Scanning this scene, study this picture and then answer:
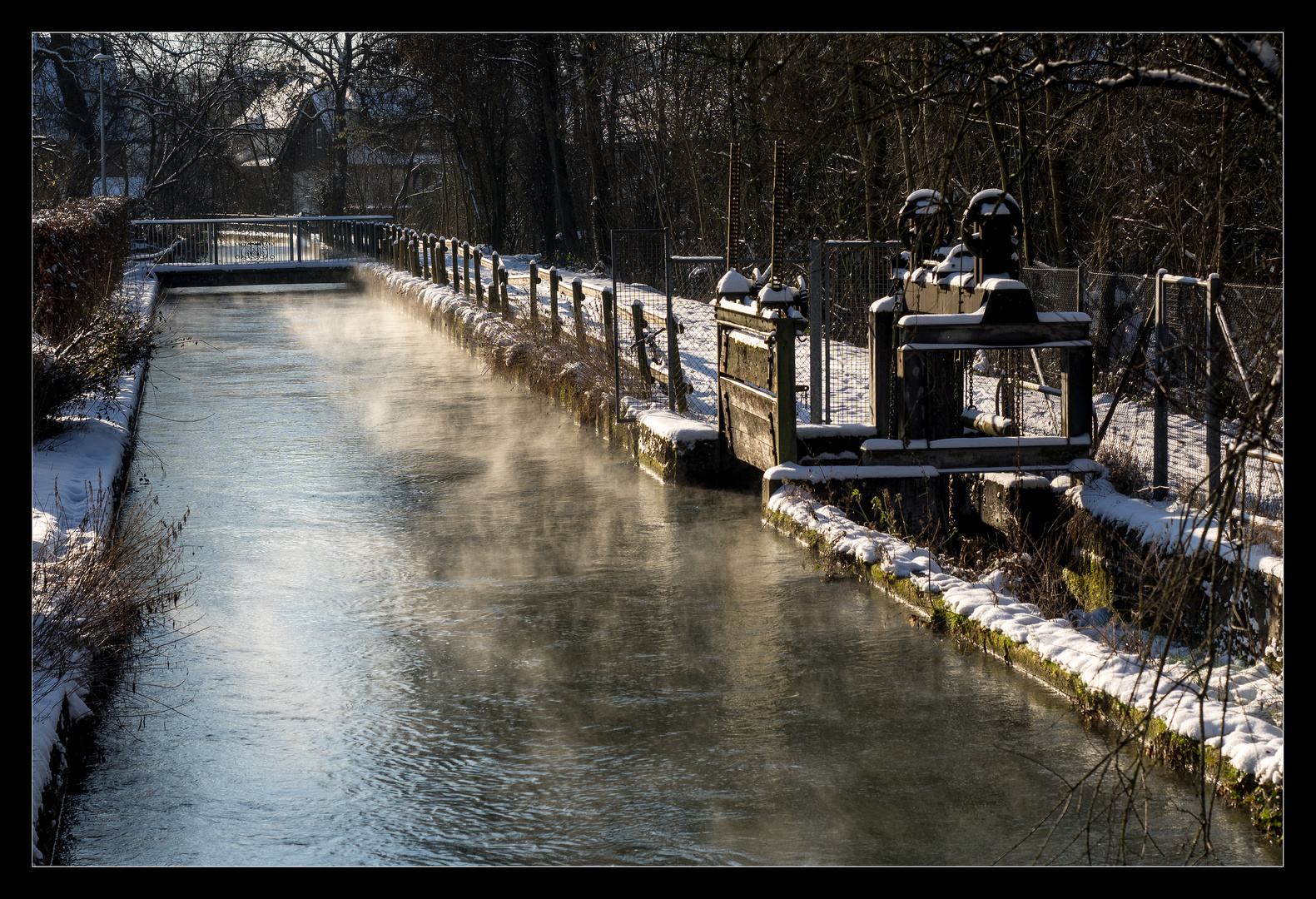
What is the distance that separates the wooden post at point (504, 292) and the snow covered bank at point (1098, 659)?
13.4m

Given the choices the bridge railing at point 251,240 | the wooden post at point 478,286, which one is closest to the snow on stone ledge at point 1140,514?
the wooden post at point 478,286

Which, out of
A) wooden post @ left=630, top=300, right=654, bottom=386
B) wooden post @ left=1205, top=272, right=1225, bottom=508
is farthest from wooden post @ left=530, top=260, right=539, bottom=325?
wooden post @ left=1205, top=272, right=1225, bottom=508

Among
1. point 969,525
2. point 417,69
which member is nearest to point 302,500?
point 969,525

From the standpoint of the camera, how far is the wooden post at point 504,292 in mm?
23087

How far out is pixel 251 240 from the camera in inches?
1692

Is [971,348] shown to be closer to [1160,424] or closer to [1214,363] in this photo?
[1160,424]

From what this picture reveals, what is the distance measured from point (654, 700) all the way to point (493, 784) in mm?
1224

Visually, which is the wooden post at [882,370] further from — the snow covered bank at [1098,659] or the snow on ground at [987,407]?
the snow on ground at [987,407]

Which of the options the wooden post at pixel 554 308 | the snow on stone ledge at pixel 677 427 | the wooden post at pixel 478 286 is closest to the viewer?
the snow on stone ledge at pixel 677 427

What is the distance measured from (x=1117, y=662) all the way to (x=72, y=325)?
37.3ft

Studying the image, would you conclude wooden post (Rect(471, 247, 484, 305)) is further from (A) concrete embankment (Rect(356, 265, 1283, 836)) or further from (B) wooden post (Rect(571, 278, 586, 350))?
(A) concrete embankment (Rect(356, 265, 1283, 836))

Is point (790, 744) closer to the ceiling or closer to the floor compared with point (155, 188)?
closer to the floor

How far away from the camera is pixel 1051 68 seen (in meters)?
Result: 5.48

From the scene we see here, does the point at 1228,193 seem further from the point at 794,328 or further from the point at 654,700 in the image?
the point at 654,700
